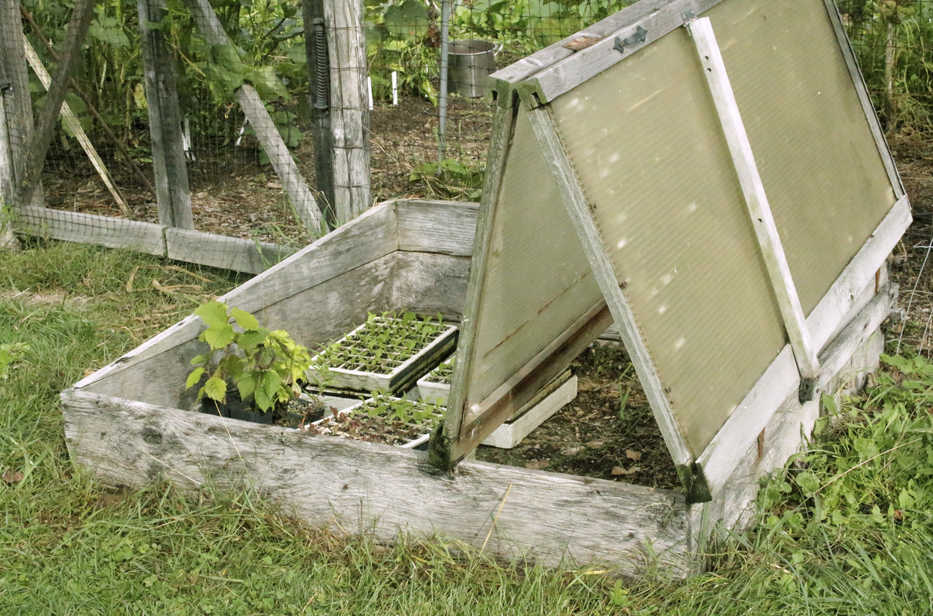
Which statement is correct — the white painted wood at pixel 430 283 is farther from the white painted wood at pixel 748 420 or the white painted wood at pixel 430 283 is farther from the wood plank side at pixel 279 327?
the white painted wood at pixel 748 420

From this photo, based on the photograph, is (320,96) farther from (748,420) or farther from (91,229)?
(748,420)

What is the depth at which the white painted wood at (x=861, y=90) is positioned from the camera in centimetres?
354

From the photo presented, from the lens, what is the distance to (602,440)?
355 centimetres

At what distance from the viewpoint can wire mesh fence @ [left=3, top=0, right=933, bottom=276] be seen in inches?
186

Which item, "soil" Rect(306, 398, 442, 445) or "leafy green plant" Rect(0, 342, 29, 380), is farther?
"leafy green plant" Rect(0, 342, 29, 380)

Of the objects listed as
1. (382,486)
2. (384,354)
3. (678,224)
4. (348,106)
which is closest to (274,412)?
(384,354)

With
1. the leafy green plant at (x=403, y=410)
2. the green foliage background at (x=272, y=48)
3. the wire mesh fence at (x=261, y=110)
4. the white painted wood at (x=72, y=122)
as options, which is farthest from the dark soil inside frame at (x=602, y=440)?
the white painted wood at (x=72, y=122)

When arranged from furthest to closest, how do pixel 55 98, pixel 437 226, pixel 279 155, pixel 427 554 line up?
1. pixel 55 98
2. pixel 279 155
3. pixel 437 226
4. pixel 427 554

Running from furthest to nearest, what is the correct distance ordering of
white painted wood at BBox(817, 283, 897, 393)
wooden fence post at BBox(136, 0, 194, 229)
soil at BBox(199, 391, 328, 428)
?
wooden fence post at BBox(136, 0, 194, 229)
soil at BBox(199, 391, 328, 428)
white painted wood at BBox(817, 283, 897, 393)

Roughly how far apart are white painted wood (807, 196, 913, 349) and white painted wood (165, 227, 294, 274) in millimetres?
2394

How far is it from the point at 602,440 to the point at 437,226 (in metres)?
1.23

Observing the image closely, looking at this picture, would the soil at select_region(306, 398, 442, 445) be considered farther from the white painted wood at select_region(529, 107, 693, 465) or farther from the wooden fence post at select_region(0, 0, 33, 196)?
the wooden fence post at select_region(0, 0, 33, 196)

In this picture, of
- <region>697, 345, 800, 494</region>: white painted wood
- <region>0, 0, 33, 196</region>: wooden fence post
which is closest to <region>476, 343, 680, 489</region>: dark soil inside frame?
<region>697, 345, 800, 494</region>: white painted wood

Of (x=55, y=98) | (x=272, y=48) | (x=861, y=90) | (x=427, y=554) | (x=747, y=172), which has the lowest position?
(x=427, y=554)
